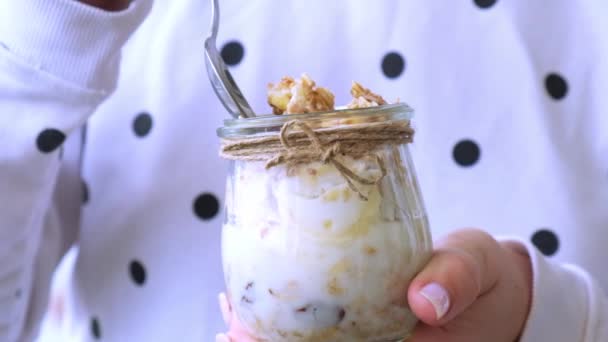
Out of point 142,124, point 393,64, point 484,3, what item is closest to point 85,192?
point 142,124

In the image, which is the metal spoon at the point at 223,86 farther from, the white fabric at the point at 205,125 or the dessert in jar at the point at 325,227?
the white fabric at the point at 205,125

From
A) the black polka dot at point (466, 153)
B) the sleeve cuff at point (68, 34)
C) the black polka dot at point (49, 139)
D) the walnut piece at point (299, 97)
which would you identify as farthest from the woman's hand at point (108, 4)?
the black polka dot at point (466, 153)

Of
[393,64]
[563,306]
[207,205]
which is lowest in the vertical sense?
[563,306]

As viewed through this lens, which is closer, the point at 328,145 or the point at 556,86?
the point at 328,145

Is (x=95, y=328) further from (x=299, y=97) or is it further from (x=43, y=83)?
(x=299, y=97)

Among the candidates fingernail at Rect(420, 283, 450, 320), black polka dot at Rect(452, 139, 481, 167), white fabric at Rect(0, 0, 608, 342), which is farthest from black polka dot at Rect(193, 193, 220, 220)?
fingernail at Rect(420, 283, 450, 320)
